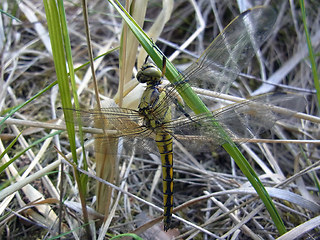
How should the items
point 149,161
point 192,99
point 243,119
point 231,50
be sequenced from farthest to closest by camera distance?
1. point 149,161
2. point 231,50
3. point 243,119
4. point 192,99

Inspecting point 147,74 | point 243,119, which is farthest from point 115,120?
point 243,119

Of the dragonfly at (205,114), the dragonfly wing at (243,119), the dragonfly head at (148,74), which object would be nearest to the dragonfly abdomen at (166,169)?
the dragonfly at (205,114)

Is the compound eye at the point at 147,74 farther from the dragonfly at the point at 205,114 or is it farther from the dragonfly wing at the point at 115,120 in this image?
the dragonfly wing at the point at 115,120

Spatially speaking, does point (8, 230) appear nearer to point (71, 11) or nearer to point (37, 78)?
point (37, 78)

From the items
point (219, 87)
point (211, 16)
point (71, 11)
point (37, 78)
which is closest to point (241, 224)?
point (219, 87)

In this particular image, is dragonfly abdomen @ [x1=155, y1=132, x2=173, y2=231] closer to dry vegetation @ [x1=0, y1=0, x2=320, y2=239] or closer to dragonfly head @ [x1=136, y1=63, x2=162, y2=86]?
dry vegetation @ [x1=0, y1=0, x2=320, y2=239]

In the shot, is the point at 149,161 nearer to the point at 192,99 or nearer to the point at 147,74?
the point at 147,74

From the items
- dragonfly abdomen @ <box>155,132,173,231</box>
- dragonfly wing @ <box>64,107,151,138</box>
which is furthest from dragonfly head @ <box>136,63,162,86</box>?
dragonfly abdomen @ <box>155,132,173,231</box>
